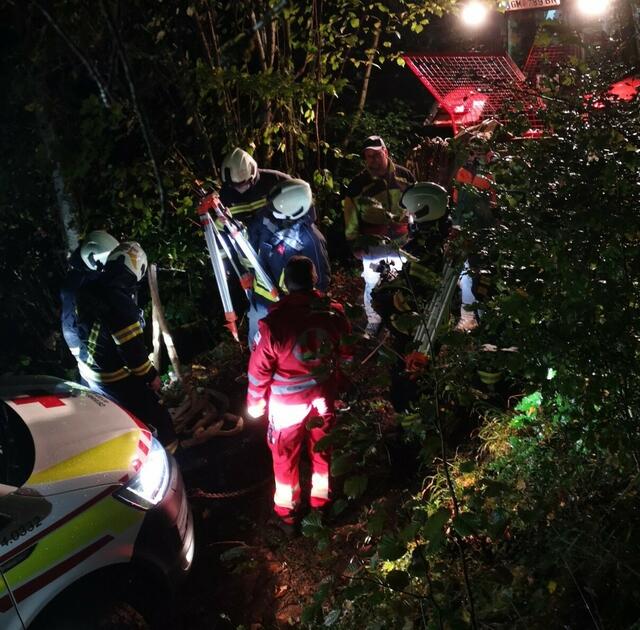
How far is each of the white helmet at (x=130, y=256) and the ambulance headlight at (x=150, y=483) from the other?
1.73 m

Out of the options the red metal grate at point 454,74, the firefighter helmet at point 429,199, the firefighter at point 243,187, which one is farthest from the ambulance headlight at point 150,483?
the red metal grate at point 454,74

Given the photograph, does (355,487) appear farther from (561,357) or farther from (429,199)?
(429,199)

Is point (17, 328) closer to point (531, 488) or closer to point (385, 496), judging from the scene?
point (385, 496)

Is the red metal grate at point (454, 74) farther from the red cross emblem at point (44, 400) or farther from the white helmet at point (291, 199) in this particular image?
the red cross emblem at point (44, 400)

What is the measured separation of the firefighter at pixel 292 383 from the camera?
3699mm

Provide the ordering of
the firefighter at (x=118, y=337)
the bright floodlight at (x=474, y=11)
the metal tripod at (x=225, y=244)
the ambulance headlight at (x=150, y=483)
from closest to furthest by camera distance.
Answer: the ambulance headlight at (x=150, y=483)
the firefighter at (x=118, y=337)
the metal tripod at (x=225, y=244)
the bright floodlight at (x=474, y=11)

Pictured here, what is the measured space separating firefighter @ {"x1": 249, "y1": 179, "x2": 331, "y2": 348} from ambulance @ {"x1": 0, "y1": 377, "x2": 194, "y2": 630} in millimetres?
2502

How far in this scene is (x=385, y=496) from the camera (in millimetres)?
4254

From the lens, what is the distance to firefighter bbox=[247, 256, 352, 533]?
3.70 meters

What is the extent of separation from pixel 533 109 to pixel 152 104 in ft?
19.1

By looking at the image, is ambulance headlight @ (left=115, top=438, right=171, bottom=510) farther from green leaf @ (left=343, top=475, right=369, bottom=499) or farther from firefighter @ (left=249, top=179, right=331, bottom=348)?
firefighter @ (left=249, top=179, right=331, bottom=348)

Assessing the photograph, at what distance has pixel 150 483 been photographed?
317 cm

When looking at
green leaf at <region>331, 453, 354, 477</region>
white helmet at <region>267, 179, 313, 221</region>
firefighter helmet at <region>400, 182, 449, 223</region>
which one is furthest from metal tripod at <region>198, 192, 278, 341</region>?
green leaf at <region>331, 453, 354, 477</region>

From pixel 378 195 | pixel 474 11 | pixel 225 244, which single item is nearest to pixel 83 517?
pixel 225 244
